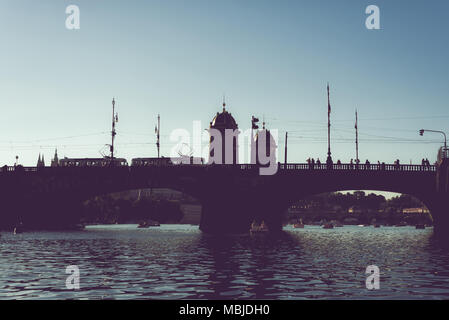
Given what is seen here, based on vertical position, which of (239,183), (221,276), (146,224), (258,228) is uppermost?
(239,183)

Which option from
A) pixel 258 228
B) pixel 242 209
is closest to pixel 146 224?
pixel 242 209

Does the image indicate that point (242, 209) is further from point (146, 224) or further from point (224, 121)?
point (146, 224)

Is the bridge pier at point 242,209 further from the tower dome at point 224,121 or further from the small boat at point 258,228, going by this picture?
the tower dome at point 224,121

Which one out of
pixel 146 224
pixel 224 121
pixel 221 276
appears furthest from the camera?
pixel 146 224

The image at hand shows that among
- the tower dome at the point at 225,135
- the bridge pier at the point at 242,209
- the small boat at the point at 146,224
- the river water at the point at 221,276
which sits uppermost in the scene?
the tower dome at the point at 225,135

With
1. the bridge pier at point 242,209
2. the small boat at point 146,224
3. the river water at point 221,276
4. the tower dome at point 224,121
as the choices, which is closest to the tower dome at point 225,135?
the tower dome at point 224,121

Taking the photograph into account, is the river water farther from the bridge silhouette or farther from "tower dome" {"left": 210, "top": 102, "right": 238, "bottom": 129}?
"tower dome" {"left": 210, "top": 102, "right": 238, "bottom": 129}

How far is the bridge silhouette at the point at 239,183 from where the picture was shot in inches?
3743

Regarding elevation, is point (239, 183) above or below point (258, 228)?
above

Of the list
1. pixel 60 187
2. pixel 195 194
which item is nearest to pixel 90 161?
pixel 60 187

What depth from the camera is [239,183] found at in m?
98.6

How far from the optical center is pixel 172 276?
33.3 meters
